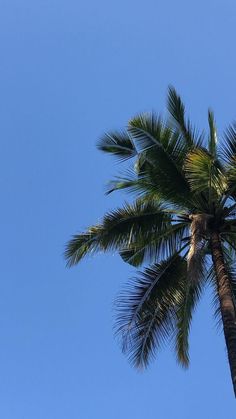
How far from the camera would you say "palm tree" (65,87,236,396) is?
16.8 meters

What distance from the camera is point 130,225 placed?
17.5 m

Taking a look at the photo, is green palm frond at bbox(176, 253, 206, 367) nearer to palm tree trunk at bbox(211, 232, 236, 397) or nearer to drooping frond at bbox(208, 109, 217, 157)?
palm tree trunk at bbox(211, 232, 236, 397)

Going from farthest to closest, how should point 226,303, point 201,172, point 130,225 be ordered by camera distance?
point 130,225 < point 201,172 < point 226,303

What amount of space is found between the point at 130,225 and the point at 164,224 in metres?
0.96

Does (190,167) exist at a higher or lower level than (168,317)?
higher

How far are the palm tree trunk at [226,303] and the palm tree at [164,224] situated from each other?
14cm

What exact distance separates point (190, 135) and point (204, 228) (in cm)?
390

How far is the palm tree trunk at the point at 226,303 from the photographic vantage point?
13.3 meters

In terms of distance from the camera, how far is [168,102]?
1795 cm

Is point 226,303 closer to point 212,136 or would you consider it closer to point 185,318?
point 185,318

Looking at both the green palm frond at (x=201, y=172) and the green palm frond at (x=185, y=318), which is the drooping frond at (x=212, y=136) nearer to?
the green palm frond at (x=201, y=172)

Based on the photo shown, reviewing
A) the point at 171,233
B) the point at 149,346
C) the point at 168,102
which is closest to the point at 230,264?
the point at 171,233

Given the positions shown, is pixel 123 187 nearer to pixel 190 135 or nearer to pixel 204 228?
pixel 190 135

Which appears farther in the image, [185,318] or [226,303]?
[185,318]
